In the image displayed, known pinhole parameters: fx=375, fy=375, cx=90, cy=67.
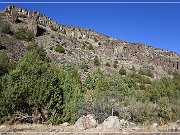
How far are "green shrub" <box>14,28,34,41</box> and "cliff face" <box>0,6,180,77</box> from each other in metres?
1.82

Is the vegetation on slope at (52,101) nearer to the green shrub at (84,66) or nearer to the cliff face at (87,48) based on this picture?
the green shrub at (84,66)

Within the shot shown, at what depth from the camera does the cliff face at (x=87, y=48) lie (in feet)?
265

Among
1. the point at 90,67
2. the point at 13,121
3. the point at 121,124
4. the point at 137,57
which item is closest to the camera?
the point at 121,124

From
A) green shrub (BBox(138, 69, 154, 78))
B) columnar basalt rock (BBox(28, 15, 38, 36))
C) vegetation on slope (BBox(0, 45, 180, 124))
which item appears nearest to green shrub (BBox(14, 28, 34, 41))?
columnar basalt rock (BBox(28, 15, 38, 36))

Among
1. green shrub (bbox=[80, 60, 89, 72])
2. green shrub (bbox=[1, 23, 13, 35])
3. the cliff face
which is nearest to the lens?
green shrub (bbox=[80, 60, 89, 72])

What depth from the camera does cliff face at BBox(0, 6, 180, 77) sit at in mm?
80750

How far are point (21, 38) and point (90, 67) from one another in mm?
15504

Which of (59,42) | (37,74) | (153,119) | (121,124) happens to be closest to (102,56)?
(59,42)

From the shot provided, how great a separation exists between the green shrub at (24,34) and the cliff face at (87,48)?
1817 millimetres

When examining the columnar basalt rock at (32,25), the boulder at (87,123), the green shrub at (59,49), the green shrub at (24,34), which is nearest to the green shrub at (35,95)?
the boulder at (87,123)

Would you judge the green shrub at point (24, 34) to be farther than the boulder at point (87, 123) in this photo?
Yes

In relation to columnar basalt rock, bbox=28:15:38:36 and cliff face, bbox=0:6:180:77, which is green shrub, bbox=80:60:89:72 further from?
columnar basalt rock, bbox=28:15:38:36

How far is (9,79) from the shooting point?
36438 mm

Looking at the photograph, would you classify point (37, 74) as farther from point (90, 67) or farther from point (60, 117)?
point (90, 67)
